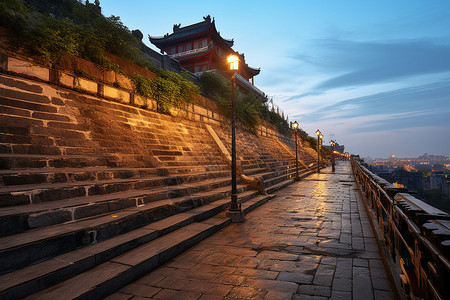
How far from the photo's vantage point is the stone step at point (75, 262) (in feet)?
7.04

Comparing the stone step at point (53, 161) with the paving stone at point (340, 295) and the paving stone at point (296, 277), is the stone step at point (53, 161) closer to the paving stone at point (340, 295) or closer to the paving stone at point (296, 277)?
the paving stone at point (296, 277)

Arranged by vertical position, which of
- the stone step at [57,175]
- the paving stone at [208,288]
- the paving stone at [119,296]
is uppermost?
the stone step at [57,175]

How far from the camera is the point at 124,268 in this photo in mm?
2742

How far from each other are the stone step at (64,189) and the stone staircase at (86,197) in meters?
0.01

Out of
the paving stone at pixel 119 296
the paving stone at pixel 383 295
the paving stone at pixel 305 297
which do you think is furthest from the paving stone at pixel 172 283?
the paving stone at pixel 383 295

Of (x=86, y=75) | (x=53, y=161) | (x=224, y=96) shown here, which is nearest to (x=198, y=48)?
(x=224, y=96)

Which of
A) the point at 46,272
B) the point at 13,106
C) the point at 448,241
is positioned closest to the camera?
the point at 448,241

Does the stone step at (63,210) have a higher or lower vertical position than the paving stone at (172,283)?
higher

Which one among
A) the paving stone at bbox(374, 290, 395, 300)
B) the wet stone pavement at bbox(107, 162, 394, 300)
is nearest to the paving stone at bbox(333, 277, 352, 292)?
the wet stone pavement at bbox(107, 162, 394, 300)

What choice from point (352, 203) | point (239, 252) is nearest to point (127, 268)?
point (239, 252)

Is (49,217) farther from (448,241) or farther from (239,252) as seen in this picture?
(448,241)

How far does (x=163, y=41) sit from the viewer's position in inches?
1271

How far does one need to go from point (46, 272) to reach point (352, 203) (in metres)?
7.93

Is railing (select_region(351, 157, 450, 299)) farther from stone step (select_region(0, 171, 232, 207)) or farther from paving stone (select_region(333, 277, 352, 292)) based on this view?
stone step (select_region(0, 171, 232, 207))
